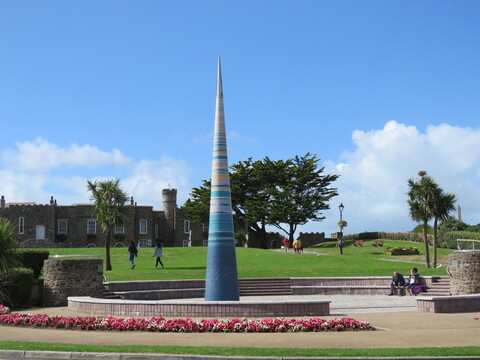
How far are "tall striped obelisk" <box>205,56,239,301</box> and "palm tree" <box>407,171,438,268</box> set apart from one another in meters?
18.0

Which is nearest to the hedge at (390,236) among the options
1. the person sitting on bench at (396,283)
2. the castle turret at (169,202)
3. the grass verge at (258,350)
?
the castle turret at (169,202)

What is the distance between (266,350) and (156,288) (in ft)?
47.6

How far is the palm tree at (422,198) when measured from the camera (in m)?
33.6

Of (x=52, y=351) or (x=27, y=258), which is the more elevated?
(x=27, y=258)

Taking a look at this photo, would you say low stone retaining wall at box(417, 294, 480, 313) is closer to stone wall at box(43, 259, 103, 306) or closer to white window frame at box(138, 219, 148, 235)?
stone wall at box(43, 259, 103, 306)

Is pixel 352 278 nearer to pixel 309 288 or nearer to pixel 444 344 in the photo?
pixel 309 288

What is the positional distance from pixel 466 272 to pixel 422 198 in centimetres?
1325

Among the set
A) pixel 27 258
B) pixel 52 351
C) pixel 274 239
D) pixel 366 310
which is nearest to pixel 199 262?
pixel 27 258

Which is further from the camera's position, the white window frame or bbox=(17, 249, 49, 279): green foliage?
the white window frame

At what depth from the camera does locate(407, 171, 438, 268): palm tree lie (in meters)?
33.6

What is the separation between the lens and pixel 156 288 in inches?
953

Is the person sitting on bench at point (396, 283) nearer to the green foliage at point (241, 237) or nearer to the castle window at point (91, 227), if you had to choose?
the green foliage at point (241, 237)

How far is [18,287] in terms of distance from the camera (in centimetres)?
1952

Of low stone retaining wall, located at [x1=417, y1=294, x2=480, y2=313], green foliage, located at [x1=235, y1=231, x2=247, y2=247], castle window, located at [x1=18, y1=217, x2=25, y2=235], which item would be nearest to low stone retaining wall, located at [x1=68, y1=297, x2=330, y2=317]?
low stone retaining wall, located at [x1=417, y1=294, x2=480, y2=313]
